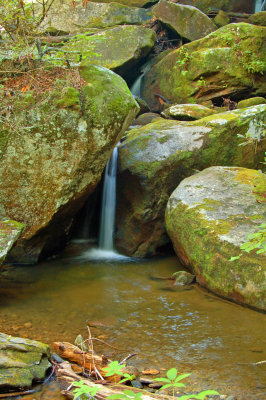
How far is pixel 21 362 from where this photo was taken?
3.12 meters

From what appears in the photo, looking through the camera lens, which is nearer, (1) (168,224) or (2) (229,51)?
(1) (168,224)

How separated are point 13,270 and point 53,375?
3.39m

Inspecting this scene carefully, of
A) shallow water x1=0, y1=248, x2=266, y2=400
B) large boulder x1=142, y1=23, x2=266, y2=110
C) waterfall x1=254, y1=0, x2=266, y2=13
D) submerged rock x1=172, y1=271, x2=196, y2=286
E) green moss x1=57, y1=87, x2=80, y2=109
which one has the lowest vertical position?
shallow water x1=0, y1=248, x2=266, y2=400

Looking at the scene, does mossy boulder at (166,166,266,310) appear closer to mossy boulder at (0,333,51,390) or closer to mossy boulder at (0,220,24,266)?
mossy boulder at (0,220,24,266)

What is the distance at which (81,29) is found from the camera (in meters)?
13.5

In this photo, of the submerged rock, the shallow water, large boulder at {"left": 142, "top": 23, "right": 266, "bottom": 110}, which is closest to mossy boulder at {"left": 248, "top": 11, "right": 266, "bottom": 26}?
large boulder at {"left": 142, "top": 23, "right": 266, "bottom": 110}

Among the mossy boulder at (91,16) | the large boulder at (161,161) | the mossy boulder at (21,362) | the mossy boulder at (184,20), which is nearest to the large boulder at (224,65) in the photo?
the mossy boulder at (184,20)

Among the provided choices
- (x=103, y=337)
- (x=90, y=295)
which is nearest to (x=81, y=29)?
(x=90, y=295)

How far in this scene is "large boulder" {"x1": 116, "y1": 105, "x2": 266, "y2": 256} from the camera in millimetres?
7188

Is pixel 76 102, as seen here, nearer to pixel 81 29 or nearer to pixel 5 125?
pixel 5 125

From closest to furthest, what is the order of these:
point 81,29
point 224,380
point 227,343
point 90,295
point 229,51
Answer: point 224,380 < point 227,343 < point 90,295 < point 229,51 < point 81,29

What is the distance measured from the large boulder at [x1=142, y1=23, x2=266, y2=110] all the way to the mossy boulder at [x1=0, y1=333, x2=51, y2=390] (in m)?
8.90

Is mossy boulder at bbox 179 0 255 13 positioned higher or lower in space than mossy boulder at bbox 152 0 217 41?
higher

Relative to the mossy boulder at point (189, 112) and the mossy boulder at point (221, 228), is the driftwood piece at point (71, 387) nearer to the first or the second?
the mossy boulder at point (221, 228)
